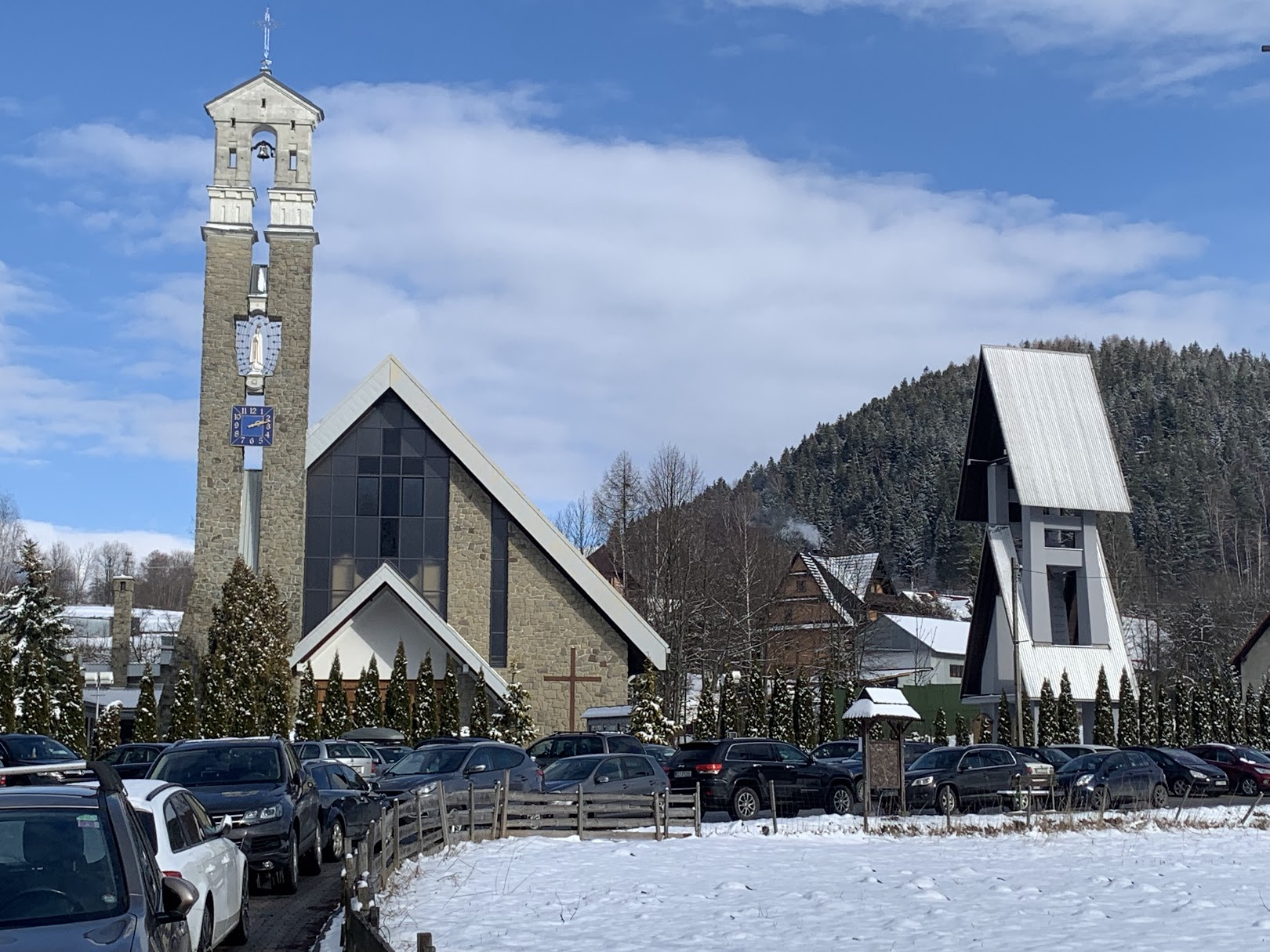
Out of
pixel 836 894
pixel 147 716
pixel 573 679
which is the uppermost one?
pixel 573 679

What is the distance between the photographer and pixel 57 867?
7.22 metres

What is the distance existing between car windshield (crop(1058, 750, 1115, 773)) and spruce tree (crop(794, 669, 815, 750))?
16560 millimetres

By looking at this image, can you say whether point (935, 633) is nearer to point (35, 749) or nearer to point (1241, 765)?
point (1241, 765)

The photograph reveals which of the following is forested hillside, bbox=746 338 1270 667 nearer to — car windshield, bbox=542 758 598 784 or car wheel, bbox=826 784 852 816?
car wheel, bbox=826 784 852 816

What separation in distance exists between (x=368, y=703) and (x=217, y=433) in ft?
29.9

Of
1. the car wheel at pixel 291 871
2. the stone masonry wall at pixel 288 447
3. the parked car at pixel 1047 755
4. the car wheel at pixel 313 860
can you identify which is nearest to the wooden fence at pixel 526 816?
the car wheel at pixel 313 860

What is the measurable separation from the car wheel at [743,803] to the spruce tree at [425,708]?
47.9 ft

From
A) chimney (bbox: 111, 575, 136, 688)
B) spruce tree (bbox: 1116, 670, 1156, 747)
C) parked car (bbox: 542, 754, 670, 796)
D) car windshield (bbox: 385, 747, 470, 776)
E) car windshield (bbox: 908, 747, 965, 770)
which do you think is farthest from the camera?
chimney (bbox: 111, 575, 136, 688)

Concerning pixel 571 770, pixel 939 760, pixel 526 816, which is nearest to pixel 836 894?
pixel 526 816

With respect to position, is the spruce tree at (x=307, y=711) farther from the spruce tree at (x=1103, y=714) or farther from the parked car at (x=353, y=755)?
the spruce tree at (x=1103, y=714)

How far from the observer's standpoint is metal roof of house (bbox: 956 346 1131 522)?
50.9m

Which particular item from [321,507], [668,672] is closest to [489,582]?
[321,507]

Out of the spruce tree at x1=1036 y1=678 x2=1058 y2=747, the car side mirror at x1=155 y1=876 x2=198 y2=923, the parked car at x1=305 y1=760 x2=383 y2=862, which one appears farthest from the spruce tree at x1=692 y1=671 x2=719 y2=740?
the car side mirror at x1=155 y1=876 x2=198 y2=923

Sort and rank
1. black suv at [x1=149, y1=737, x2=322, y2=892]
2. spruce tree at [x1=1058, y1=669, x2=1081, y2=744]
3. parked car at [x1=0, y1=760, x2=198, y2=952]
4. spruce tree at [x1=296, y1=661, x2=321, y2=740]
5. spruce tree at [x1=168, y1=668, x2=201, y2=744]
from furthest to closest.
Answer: spruce tree at [x1=1058, y1=669, x2=1081, y2=744]
spruce tree at [x1=296, y1=661, x2=321, y2=740]
spruce tree at [x1=168, y1=668, x2=201, y2=744]
black suv at [x1=149, y1=737, x2=322, y2=892]
parked car at [x1=0, y1=760, x2=198, y2=952]
